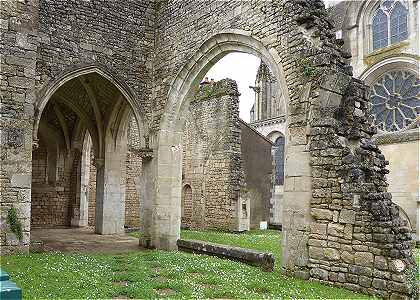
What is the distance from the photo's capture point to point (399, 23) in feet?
62.4

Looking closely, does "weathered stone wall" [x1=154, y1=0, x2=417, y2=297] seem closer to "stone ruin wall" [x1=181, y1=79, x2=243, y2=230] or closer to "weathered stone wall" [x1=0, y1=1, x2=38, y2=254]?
"weathered stone wall" [x1=0, y1=1, x2=38, y2=254]

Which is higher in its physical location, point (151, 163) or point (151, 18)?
point (151, 18)

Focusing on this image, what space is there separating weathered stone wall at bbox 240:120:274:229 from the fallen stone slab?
6.78 meters

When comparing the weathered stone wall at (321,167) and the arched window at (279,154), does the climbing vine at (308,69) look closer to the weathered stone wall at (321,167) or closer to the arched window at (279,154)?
the weathered stone wall at (321,167)

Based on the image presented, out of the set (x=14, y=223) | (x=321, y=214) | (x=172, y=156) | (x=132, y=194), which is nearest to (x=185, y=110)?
(x=172, y=156)

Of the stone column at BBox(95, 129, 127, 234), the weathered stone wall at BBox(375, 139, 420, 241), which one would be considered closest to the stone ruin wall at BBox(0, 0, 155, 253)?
the stone column at BBox(95, 129, 127, 234)

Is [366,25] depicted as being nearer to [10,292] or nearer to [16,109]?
[16,109]

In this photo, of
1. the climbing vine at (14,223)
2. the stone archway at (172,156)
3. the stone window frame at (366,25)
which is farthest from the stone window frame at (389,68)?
the climbing vine at (14,223)

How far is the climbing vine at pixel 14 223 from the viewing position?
307 inches

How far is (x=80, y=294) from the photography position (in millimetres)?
4891

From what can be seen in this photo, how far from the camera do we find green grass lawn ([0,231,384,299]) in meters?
5.12

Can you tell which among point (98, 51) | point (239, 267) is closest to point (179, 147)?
point (98, 51)

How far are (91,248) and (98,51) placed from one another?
14.9 ft

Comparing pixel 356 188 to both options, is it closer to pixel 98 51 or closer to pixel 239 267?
pixel 239 267
